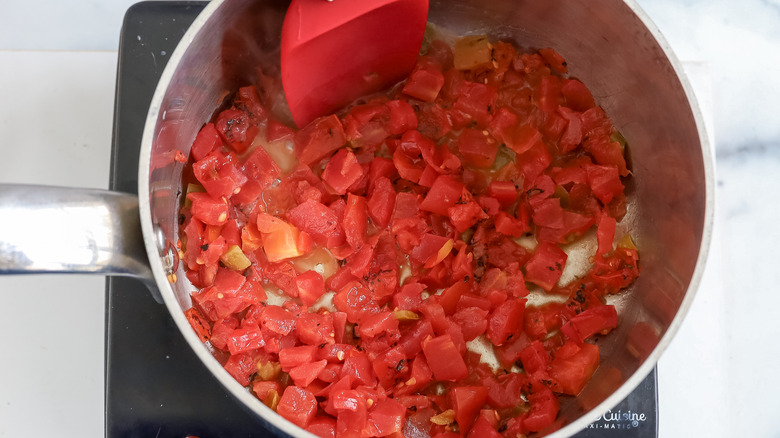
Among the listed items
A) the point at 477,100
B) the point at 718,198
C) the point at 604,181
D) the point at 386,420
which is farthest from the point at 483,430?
the point at 718,198

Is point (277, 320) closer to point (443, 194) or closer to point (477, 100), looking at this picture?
point (443, 194)

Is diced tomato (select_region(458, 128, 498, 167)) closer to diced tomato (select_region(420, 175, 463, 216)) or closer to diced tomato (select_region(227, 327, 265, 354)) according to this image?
diced tomato (select_region(420, 175, 463, 216))

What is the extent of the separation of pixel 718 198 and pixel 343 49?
92 centimetres

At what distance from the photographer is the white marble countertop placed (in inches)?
47.8

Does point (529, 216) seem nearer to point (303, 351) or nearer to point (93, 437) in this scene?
point (303, 351)

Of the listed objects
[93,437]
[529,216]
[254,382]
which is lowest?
[93,437]

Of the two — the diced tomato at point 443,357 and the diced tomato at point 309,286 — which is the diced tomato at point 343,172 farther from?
the diced tomato at point 443,357

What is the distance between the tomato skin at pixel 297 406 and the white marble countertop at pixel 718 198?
0.46 m

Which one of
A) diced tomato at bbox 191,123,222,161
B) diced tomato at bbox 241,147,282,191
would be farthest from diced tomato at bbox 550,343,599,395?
diced tomato at bbox 191,123,222,161

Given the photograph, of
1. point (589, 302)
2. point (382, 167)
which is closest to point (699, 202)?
point (589, 302)

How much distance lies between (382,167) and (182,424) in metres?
0.57

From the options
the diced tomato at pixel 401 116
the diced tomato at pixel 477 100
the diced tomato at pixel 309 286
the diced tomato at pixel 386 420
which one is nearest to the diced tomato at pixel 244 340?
the diced tomato at pixel 309 286

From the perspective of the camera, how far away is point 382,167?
113cm

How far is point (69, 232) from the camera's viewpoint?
705 mm
